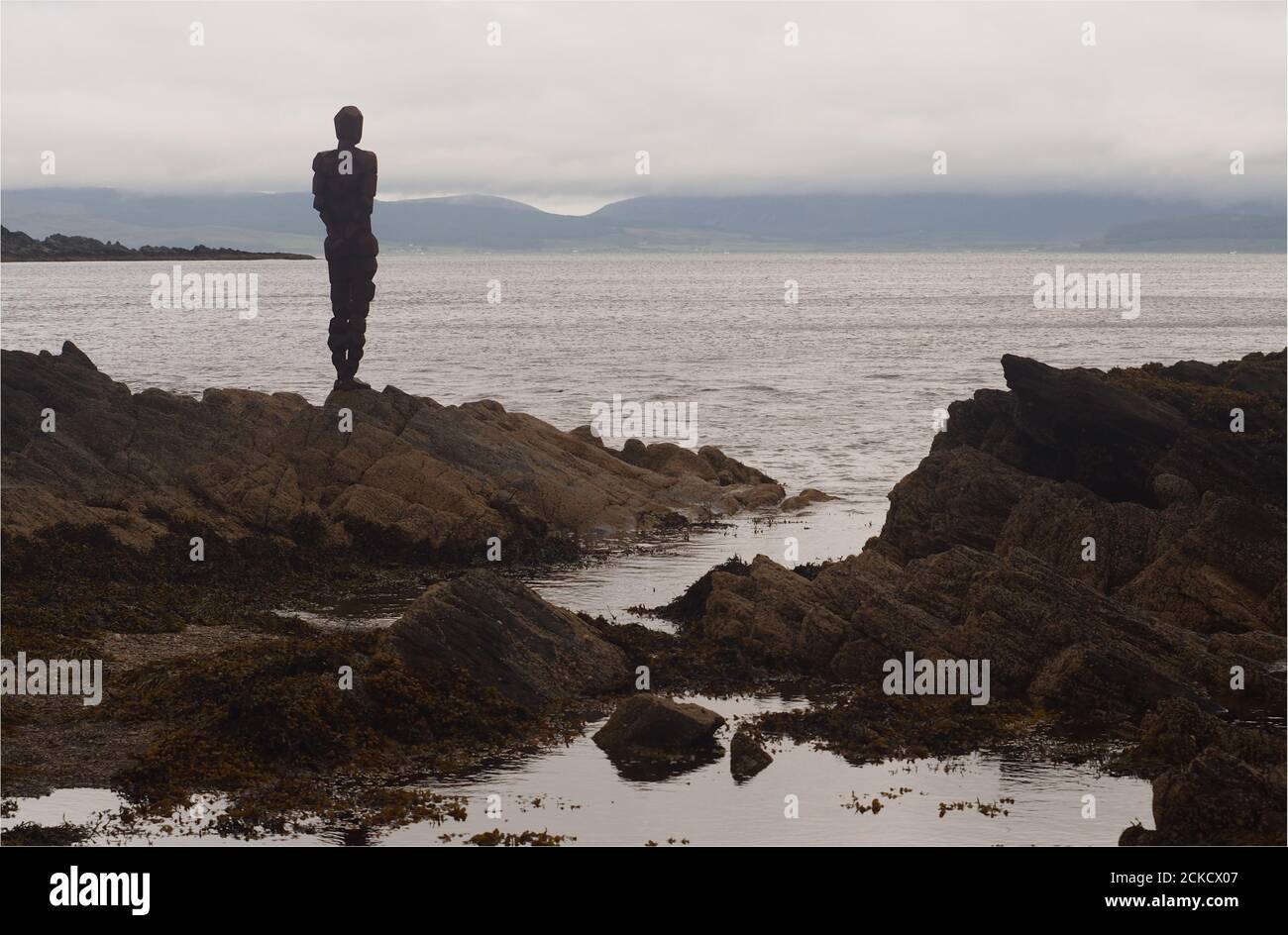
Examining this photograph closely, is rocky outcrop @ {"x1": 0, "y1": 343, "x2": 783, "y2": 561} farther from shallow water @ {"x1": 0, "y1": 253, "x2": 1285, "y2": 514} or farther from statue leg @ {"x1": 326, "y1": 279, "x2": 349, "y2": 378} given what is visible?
shallow water @ {"x1": 0, "y1": 253, "x2": 1285, "y2": 514}

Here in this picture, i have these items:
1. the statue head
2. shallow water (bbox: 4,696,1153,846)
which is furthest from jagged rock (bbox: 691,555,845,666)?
the statue head

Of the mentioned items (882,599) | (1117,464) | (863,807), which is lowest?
(863,807)

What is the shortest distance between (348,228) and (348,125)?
304 centimetres

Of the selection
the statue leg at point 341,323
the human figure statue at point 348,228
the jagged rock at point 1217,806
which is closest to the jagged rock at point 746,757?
the jagged rock at point 1217,806

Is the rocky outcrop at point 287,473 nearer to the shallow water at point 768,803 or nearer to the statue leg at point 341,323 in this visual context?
the statue leg at point 341,323

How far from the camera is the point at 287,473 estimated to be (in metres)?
39.6

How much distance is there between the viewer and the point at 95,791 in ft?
67.3

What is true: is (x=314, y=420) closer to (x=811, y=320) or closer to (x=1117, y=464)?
(x=1117, y=464)

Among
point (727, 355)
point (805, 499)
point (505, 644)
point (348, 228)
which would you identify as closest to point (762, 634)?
point (505, 644)

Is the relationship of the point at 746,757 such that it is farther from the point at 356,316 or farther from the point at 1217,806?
the point at 356,316

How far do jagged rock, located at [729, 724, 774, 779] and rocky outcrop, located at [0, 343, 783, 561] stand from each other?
16784 millimetres

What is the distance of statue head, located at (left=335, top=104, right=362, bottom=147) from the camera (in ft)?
142

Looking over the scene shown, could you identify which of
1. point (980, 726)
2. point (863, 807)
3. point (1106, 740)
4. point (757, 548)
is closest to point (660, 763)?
point (863, 807)

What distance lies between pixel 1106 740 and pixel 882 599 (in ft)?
17.9
